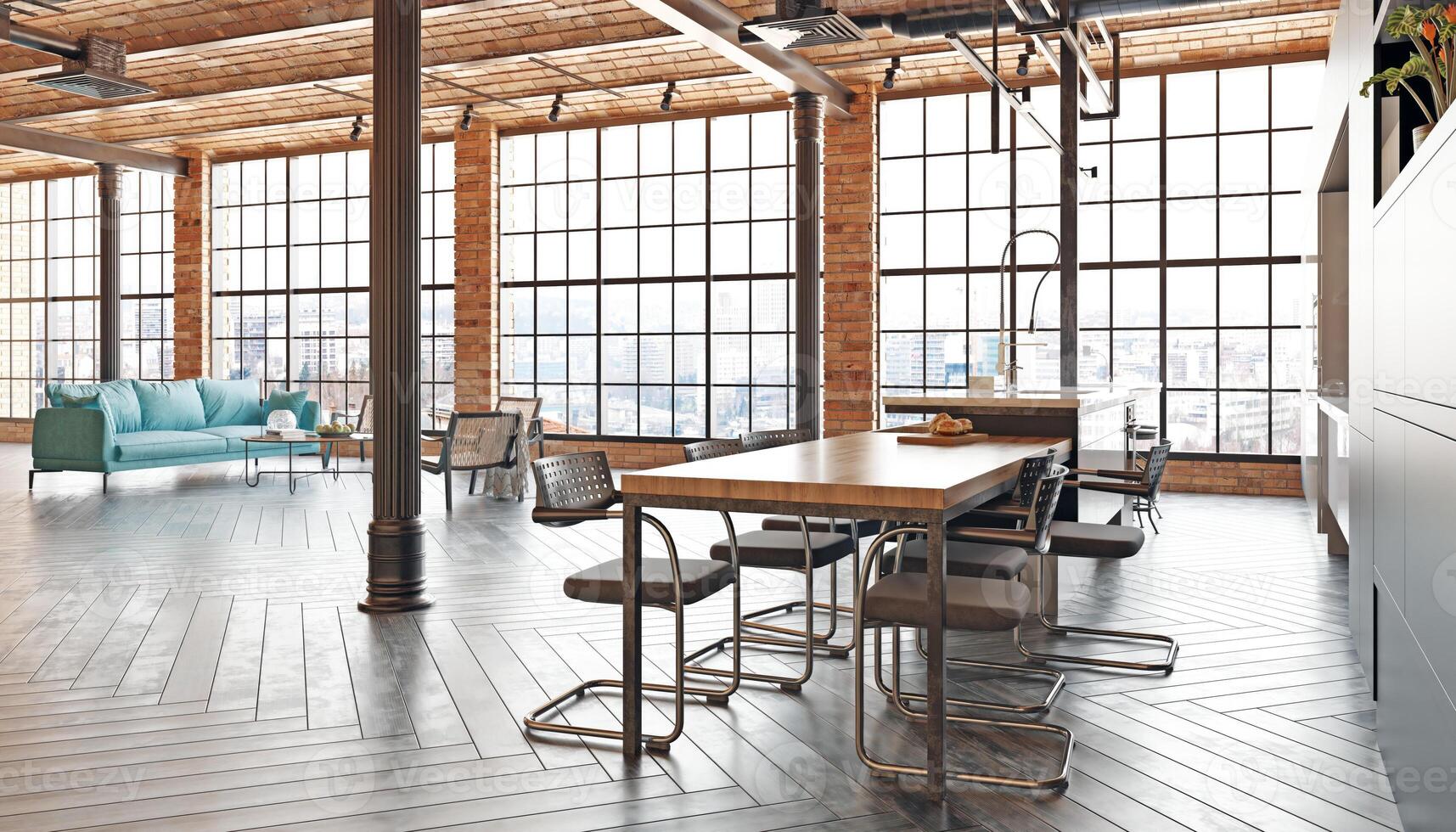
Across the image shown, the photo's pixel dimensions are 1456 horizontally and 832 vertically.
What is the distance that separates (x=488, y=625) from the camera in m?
4.64

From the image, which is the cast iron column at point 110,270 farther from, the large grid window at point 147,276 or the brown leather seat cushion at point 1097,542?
the brown leather seat cushion at point 1097,542

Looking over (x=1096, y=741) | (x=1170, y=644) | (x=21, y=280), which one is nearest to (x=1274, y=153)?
(x=1170, y=644)

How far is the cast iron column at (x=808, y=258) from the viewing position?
28.3 ft

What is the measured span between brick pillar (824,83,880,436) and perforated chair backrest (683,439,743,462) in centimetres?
553

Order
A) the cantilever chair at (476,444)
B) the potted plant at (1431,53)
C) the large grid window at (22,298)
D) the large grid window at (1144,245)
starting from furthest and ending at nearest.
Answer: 1. the large grid window at (22,298)
2. the large grid window at (1144,245)
3. the cantilever chair at (476,444)
4. the potted plant at (1431,53)

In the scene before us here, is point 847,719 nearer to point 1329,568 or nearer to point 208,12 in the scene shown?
point 1329,568

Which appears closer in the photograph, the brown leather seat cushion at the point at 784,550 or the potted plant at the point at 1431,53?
the potted plant at the point at 1431,53

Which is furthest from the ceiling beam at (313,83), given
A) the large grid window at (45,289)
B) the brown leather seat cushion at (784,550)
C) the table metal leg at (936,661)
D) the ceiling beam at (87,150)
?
the table metal leg at (936,661)

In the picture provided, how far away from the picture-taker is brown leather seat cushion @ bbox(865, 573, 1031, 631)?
A: 112 inches

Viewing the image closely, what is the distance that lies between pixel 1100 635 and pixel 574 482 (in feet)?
7.49

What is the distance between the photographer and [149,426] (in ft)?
35.2

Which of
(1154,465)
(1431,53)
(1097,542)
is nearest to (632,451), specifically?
(1154,465)

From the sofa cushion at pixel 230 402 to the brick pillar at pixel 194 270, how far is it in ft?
5.80

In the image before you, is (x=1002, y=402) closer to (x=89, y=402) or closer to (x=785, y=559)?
(x=785, y=559)
